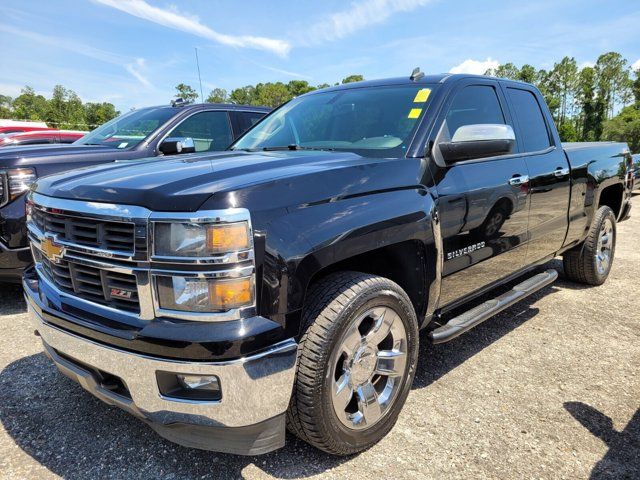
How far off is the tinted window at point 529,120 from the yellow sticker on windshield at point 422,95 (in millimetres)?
1061

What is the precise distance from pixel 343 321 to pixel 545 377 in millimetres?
1811

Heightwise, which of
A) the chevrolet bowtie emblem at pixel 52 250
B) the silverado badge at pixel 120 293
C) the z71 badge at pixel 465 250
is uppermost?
the chevrolet bowtie emblem at pixel 52 250

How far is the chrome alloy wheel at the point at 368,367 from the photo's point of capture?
2160 mm

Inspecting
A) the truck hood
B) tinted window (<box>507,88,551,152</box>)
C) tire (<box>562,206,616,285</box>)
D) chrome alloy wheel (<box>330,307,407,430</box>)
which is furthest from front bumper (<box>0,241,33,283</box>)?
tire (<box>562,206,616,285</box>)

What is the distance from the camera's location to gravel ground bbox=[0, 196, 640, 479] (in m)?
2.22

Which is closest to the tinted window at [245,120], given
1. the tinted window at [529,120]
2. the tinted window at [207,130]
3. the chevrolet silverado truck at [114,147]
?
the chevrolet silverado truck at [114,147]

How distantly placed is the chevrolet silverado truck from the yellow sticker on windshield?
1930 millimetres

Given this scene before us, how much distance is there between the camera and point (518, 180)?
3.25 meters

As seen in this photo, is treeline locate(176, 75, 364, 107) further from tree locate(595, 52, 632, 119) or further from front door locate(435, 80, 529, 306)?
front door locate(435, 80, 529, 306)

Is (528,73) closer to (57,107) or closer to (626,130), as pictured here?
(626,130)

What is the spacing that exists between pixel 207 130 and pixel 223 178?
12.7ft

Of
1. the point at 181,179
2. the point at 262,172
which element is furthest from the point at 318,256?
the point at 181,179

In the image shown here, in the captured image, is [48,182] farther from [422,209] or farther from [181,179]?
[422,209]

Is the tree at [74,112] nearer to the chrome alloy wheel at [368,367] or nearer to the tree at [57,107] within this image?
the tree at [57,107]
